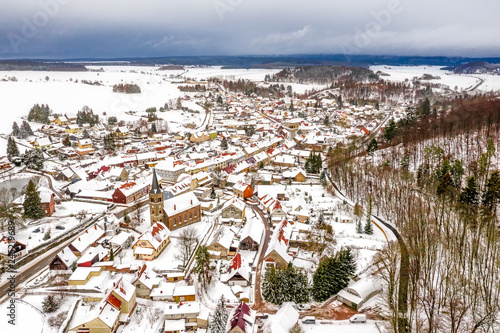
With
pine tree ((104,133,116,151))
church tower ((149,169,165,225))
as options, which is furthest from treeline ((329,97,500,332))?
pine tree ((104,133,116,151))

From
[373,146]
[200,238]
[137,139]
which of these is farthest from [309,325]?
[137,139]

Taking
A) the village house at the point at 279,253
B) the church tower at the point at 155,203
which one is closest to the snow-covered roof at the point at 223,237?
the village house at the point at 279,253

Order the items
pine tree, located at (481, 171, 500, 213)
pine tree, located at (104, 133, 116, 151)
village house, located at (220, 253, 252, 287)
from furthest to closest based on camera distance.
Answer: pine tree, located at (104, 133, 116, 151) < pine tree, located at (481, 171, 500, 213) < village house, located at (220, 253, 252, 287)

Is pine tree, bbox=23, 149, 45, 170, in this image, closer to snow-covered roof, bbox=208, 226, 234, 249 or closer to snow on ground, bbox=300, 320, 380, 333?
snow-covered roof, bbox=208, 226, 234, 249

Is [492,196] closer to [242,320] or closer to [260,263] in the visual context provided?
[260,263]

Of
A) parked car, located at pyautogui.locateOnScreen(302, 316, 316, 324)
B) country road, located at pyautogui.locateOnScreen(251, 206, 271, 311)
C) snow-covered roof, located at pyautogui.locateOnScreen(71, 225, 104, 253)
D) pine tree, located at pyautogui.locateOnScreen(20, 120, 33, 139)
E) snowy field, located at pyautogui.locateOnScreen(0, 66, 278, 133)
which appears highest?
snowy field, located at pyautogui.locateOnScreen(0, 66, 278, 133)

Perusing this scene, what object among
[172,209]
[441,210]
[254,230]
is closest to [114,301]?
[172,209]
